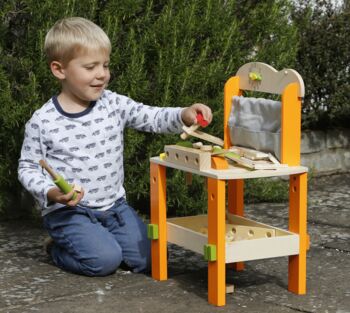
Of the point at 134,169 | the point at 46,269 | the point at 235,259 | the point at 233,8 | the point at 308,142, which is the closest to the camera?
the point at 235,259

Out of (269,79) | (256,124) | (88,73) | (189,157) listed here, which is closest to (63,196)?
(189,157)

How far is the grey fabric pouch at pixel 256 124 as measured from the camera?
3.87 meters

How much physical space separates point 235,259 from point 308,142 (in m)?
2.99

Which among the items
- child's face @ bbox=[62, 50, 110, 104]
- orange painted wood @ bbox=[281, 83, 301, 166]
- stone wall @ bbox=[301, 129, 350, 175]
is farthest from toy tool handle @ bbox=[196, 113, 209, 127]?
stone wall @ bbox=[301, 129, 350, 175]

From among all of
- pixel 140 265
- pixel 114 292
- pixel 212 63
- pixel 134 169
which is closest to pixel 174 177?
pixel 134 169

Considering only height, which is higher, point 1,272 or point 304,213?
point 304,213

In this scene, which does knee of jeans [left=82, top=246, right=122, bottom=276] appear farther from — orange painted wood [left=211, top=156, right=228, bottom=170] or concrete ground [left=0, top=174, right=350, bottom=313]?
orange painted wood [left=211, top=156, right=228, bottom=170]

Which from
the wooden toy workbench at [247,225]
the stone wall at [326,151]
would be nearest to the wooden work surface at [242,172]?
the wooden toy workbench at [247,225]

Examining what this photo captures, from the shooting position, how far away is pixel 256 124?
4.00 metres

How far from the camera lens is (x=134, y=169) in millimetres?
5141

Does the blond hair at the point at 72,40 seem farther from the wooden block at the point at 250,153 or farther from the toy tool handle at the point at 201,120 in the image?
the wooden block at the point at 250,153

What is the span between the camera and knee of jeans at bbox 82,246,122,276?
4.16m

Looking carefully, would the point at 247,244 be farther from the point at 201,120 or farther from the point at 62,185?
the point at 62,185

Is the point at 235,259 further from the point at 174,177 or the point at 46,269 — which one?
the point at 174,177
